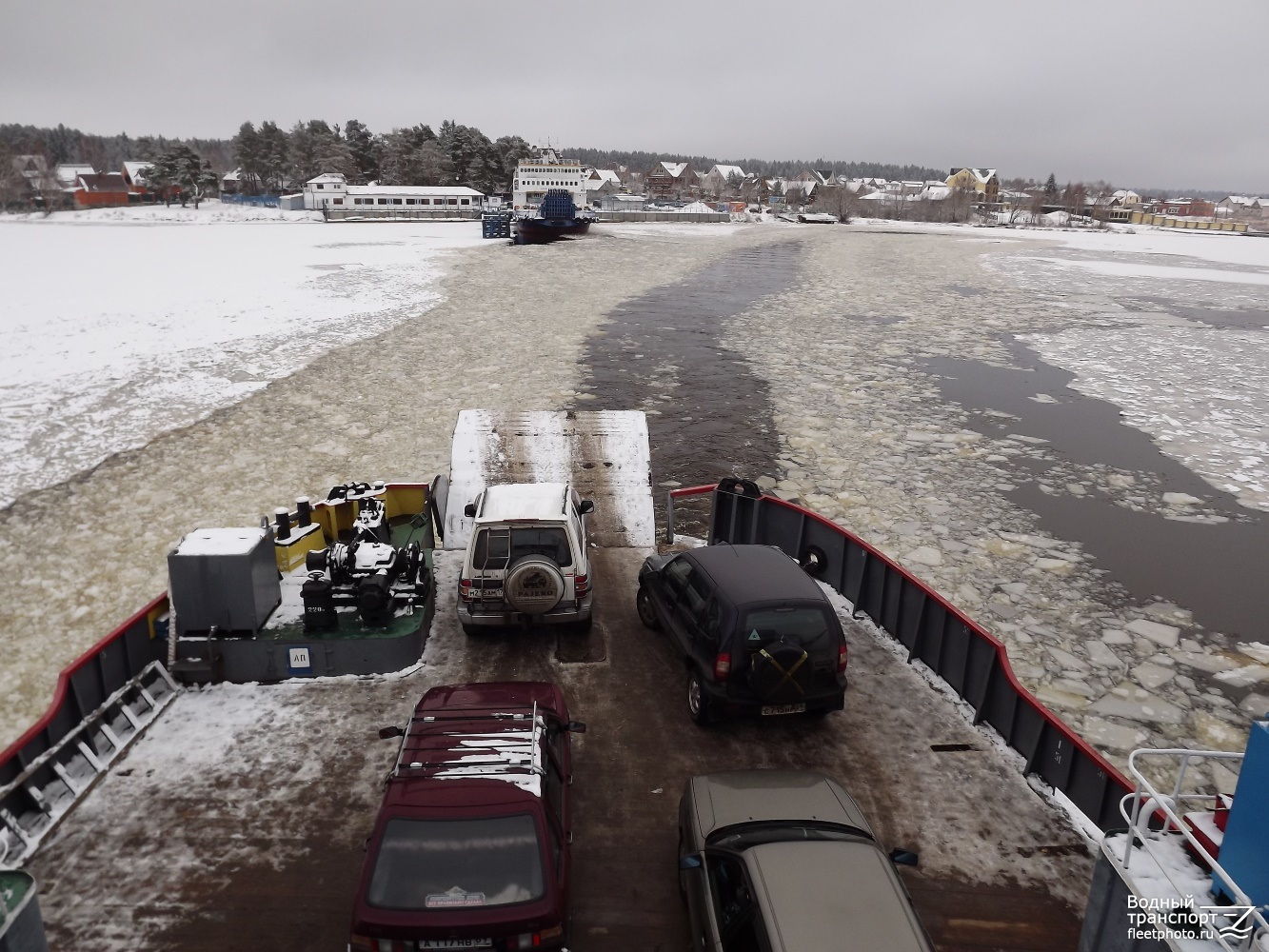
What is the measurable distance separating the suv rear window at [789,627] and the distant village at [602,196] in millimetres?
86136

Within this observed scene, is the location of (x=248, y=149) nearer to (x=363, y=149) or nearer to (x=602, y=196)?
(x=363, y=149)

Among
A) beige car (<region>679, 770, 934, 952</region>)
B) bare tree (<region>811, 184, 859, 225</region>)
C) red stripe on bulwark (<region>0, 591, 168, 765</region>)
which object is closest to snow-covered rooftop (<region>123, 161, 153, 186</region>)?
bare tree (<region>811, 184, 859, 225</region>)

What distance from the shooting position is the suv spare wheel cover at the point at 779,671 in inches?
291

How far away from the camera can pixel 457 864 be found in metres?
4.87

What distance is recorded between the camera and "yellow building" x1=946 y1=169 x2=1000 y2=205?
591 ft

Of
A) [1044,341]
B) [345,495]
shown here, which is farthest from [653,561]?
[1044,341]

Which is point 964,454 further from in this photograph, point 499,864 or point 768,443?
point 499,864

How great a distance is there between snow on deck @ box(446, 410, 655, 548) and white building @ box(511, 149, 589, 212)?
254 feet

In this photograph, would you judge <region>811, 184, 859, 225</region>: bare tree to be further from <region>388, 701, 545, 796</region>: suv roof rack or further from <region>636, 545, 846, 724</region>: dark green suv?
<region>388, 701, 545, 796</region>: suv roof rack

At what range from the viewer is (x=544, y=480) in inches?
498

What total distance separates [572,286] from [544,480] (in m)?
34.7

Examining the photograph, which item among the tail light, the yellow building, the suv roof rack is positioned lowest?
the tail light

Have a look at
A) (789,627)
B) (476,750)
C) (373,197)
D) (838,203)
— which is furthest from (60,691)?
(838,203)

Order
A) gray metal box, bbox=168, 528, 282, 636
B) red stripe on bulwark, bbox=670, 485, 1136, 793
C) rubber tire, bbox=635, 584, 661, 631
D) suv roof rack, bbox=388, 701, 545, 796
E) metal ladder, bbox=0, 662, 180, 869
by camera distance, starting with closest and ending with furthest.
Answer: suv roof rack, bbox=388, 701, 545, 796 < metal ladder, bbox=0, 662, 180, 869 < red stripe on bulwark, bbox=670, 485, 1136, 793 < gray metal box, bbox=168, 528, 282, 636 < rubber tire, bbox=635, 584, 661, 631
